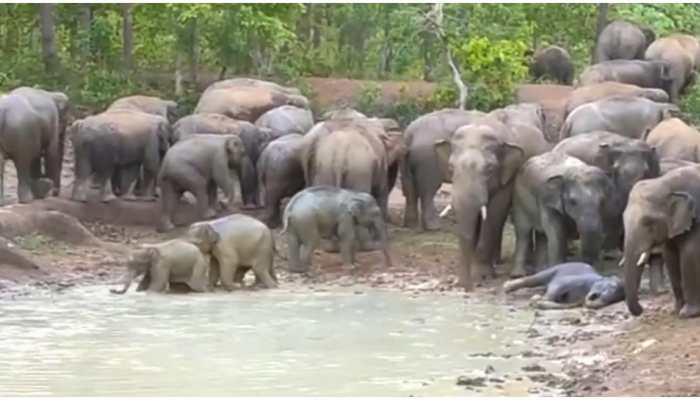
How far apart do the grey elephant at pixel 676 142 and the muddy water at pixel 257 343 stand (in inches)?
151

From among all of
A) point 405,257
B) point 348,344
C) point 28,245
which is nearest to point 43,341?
point 348,344

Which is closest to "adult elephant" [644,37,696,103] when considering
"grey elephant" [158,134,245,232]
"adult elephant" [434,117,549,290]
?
"grey elephant" [158,134,245,232]

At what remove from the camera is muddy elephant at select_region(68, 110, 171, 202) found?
2053 cm

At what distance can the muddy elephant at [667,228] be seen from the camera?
39.5 feet

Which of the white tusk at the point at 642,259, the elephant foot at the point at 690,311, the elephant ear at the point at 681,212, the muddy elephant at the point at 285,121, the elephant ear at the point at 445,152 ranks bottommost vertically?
the elephant foot at the point at 690,311

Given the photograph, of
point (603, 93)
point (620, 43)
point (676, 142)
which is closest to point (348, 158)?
point (676, 142)

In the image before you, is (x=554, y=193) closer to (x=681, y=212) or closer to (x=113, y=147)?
(x=681, y=212)

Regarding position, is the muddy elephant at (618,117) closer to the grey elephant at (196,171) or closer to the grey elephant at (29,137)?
the grey elephant at (196,171)

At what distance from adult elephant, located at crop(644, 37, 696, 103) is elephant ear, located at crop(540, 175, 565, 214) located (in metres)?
14.3

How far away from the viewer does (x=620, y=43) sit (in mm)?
31500

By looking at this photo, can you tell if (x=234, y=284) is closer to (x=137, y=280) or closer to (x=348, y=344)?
(x=137, y=280)

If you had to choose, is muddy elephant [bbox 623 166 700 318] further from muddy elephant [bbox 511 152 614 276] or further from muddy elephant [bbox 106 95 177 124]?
muddy elephant [bbox 106 95 177 124]

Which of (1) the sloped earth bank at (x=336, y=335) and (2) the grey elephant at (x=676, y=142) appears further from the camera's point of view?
(2) the grey elephant at (x=676, y=142)

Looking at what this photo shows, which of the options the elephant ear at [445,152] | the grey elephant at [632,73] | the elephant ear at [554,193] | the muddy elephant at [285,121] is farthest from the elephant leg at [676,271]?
the grey elephant at [632,73]
